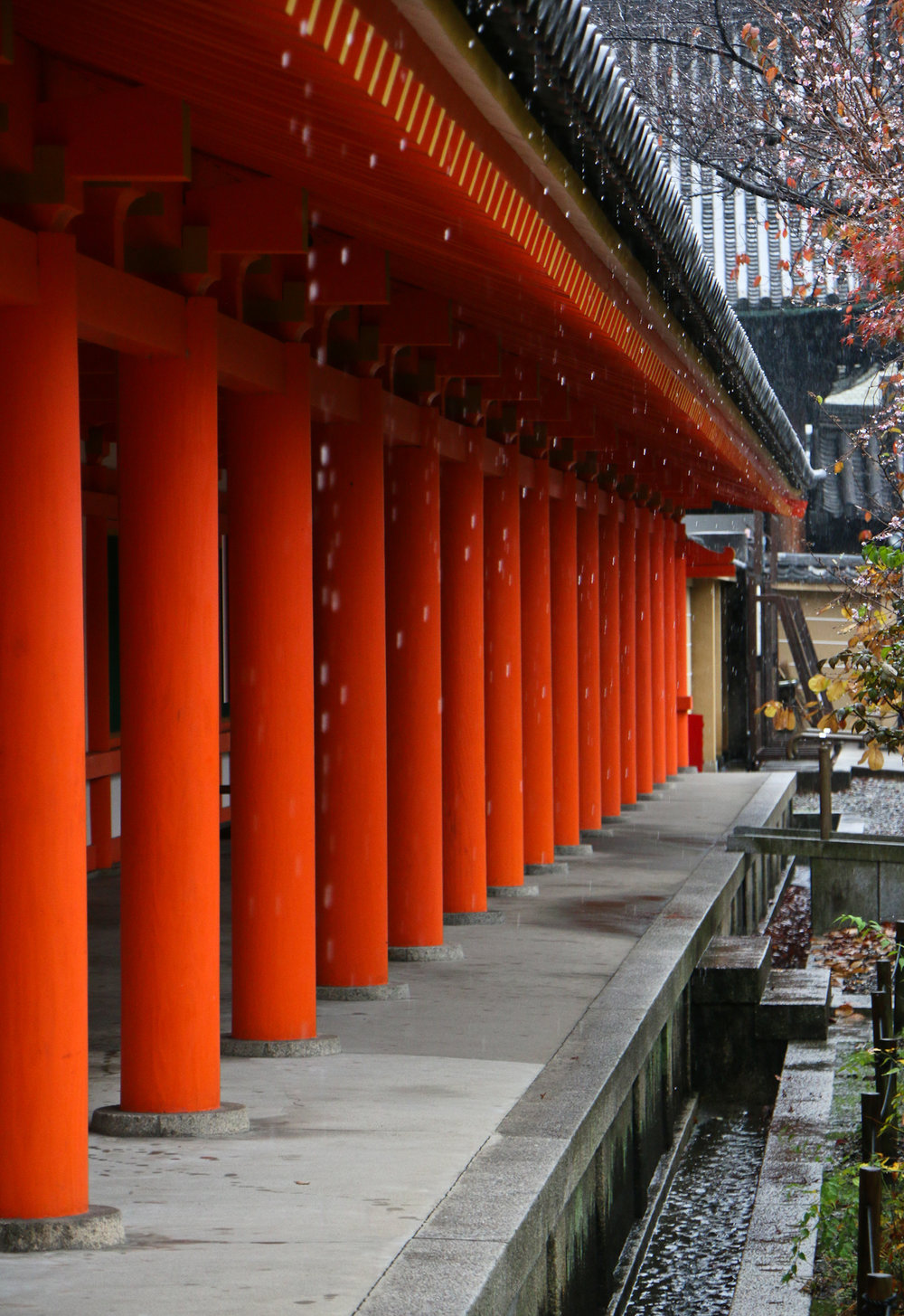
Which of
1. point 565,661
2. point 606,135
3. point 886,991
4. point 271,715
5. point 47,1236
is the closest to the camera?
point 47,1236

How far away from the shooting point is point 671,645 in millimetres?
19906

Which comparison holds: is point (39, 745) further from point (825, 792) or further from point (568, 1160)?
point (825, 792)

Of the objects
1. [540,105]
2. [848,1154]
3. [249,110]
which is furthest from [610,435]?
[249,110]

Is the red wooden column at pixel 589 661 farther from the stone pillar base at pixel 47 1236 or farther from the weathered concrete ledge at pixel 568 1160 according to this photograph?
the stone pillar base at pixel 47 1236

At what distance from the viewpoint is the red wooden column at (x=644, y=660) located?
17.3m

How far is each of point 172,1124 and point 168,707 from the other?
4.01 feet

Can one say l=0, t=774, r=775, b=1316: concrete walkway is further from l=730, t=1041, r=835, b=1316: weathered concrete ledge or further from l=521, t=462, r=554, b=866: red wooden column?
l=521, t=462, r=554, b=866: red wooden column

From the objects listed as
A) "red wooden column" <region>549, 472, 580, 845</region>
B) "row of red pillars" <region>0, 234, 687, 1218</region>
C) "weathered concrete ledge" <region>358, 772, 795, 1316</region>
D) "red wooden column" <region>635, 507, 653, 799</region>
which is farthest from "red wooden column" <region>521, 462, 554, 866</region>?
"red wooden column" <region>635, 507, 653, 799</region>

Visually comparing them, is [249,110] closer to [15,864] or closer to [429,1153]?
[15,864]

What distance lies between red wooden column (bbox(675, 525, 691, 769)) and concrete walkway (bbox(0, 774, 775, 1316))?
11.1 metres

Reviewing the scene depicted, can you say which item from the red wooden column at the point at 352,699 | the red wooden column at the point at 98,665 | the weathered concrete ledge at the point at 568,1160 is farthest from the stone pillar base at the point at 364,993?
the red wooden column at the point at 98,665

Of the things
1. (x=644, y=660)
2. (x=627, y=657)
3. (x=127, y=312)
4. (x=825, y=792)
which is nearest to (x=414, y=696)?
(x=127, y=312)

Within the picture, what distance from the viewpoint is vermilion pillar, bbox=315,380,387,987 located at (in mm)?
7457

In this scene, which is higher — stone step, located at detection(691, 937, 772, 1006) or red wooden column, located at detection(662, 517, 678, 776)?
red wooden column, located at detection(662, 517, 678, 776)
